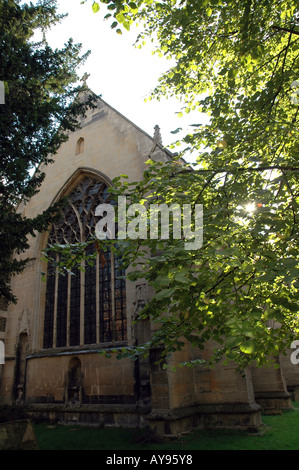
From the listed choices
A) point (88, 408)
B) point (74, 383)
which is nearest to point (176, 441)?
point (88, 408)

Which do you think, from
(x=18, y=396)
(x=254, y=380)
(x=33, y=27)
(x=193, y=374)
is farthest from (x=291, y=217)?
(x=18, y=396)

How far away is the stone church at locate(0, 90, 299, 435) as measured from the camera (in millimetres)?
8328

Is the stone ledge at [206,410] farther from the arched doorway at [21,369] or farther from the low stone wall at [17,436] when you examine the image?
the arched doorway at [21,369]

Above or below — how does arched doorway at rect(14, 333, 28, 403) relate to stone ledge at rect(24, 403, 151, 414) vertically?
above

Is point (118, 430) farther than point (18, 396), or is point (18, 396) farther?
point (18, 396)

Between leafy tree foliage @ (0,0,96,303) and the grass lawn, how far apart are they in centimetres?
366

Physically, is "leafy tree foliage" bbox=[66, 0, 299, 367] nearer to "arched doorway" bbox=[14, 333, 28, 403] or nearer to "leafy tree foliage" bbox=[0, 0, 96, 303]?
"leafy tree foliage" bbox=[0, 0, 96, 303]

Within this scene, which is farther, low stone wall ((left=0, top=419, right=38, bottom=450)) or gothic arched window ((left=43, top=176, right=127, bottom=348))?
gothic arched window ((left=43, top=176, right=127, bottom=348))

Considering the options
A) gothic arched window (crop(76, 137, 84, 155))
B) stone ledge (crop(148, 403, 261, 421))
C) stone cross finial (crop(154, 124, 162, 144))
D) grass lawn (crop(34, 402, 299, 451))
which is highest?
gothic arched window (crop(76, 137, 84, 155))

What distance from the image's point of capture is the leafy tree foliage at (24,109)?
7.41 metres

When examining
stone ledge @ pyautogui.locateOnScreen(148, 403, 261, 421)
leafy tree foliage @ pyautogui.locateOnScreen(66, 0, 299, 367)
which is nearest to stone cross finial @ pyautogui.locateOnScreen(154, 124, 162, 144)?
leafy tree foliage @ pyautogui.locateOnScreen(66, 0, 299, 367)
